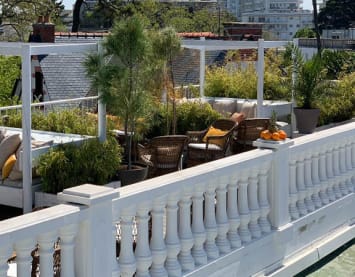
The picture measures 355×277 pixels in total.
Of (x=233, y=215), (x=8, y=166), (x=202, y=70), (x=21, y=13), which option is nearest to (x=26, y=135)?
(x=8, y=166)

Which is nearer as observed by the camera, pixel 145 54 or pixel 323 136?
pixel 323 136

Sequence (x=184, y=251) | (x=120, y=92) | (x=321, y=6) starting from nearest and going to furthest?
(x=184, y=251) → (x=120, y=92) → (x=321, y=6)

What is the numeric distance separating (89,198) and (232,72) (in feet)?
38.7

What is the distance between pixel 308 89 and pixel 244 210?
7900mm

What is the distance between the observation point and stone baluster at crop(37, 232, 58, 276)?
3361 mm

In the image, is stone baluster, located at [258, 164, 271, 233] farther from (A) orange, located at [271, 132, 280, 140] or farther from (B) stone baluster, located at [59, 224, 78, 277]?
(B) stone baluster, located at [59, 224, 78, 277]

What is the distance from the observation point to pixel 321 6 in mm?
103125

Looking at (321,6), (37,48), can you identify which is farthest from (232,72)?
(321,6)

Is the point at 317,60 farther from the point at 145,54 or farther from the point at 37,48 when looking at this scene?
the point at 37,48

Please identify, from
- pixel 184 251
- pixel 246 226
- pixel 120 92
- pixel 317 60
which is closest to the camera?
pixel 184 251

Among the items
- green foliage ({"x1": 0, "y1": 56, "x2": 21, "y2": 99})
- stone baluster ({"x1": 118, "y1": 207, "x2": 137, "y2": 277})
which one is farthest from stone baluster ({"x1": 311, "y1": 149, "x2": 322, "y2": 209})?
green foliage ({"x1": 0, "y1": 56, "x2": 21, "y2": 99})

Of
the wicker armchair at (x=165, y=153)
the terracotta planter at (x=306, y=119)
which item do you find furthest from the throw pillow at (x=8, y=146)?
the terracotta planter at (x=306, y=119)

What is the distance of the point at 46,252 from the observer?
3.39m

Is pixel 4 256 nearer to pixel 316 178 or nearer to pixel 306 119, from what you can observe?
pixel 316 178
